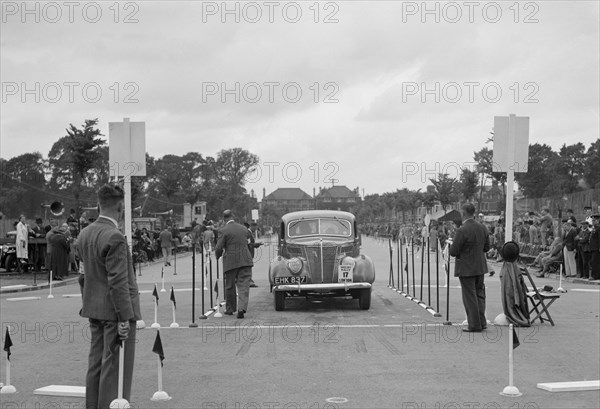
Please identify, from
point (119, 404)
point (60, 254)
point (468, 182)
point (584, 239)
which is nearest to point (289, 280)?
point (119, 404)

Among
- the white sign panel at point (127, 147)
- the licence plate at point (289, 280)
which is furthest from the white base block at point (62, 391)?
the licence plate at point (289, 280)

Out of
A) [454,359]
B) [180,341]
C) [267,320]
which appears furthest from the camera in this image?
[267,320]

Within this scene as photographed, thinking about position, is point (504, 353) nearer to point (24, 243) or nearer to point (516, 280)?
point (516, 280)

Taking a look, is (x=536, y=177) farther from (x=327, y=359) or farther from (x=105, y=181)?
(x=327, y=359)

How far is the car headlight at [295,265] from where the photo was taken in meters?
15.3

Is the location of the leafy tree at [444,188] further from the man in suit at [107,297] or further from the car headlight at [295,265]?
the man in suit at [107,297]

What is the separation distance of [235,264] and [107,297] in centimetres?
771

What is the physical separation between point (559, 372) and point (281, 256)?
8.79 metres

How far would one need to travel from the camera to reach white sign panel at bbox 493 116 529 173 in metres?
13.2

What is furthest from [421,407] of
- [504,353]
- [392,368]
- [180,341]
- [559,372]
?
[180,341]

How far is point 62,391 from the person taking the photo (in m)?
8.02

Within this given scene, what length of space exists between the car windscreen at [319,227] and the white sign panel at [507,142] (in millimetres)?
4668

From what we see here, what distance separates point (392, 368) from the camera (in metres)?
9.19

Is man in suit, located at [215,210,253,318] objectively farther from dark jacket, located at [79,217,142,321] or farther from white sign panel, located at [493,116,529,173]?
dark jacket, located at [79,217,142,321]
